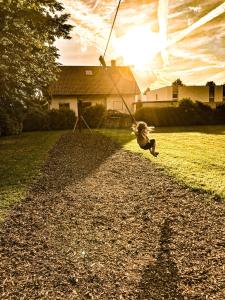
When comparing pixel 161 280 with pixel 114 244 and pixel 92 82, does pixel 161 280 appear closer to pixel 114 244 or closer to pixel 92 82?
pixel 114 244

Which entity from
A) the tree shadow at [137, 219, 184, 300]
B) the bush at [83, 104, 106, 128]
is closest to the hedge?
the bush at [83, 104, 106, 128]

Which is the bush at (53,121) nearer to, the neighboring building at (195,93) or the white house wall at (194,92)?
the neighboring building at (195,93)

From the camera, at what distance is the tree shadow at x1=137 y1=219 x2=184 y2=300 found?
388cm

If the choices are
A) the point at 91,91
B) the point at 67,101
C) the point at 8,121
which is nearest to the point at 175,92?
the point at 91,91

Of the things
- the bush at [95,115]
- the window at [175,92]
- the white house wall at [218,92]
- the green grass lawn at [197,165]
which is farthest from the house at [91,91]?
the green grass lawn at [197,165]

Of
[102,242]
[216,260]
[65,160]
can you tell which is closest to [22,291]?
[102,242]

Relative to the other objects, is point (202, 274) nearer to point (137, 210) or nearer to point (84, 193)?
point (137, 210)

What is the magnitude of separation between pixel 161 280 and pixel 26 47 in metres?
15.4

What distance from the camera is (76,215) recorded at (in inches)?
267

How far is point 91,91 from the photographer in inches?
1793

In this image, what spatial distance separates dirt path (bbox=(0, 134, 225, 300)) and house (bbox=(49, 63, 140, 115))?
3680cm

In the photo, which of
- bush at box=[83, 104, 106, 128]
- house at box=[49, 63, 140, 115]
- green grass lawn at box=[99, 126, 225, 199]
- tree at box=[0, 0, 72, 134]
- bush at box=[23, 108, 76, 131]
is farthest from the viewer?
house at box=[49, 63, 140, 115]

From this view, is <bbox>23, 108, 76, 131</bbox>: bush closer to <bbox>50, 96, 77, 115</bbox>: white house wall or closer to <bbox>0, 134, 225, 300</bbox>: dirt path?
<bbox>50, 96, 77, 115</bbox>: white house wall

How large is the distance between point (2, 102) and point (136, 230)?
16.0m
